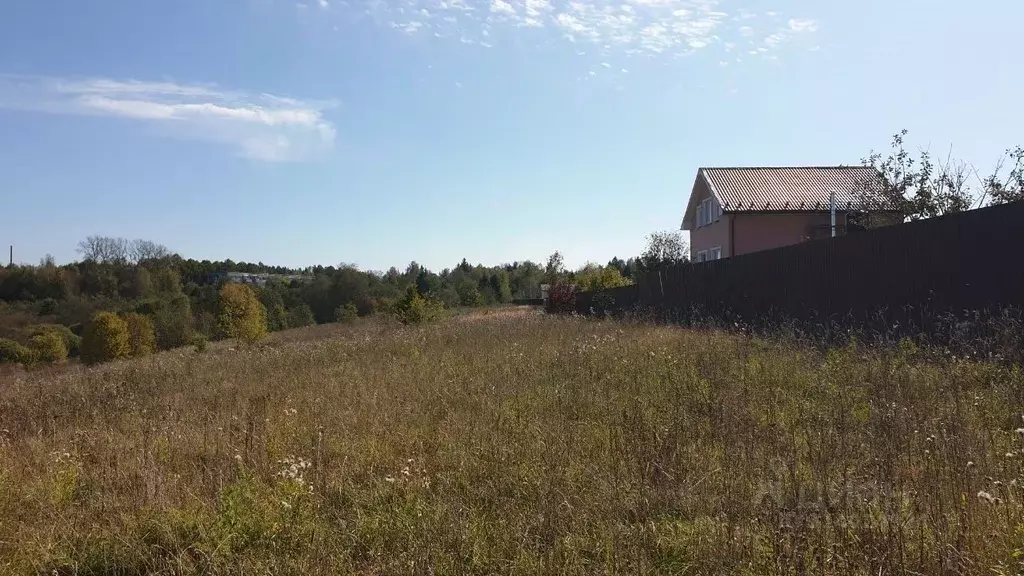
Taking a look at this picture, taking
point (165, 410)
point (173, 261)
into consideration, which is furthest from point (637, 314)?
point (173, 261)

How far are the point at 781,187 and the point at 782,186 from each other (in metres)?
0.14

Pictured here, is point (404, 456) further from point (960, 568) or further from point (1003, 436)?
point (1003, 436)

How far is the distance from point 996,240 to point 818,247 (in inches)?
148

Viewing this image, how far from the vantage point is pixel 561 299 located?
31.1m

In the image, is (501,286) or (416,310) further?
(501,286)

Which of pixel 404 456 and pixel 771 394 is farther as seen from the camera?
pixel 771 394

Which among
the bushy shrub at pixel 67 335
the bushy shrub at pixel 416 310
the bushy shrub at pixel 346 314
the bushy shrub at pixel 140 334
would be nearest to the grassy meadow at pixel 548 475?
the bushy shrub at pixel 416 310

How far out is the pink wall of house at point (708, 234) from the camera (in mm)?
26344

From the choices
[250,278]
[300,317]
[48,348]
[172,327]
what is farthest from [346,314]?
[250,278]

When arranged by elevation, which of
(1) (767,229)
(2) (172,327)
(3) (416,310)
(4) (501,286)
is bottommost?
(2) (172,327)

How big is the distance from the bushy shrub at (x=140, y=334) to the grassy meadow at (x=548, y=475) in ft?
139

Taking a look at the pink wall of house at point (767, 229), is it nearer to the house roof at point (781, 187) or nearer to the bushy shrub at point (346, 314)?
the house roof at point (781, 187)

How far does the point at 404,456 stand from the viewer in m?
4.10

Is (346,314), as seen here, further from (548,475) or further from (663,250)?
(548,475)
